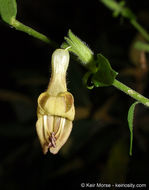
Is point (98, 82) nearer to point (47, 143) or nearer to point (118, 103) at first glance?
point (47, 143)

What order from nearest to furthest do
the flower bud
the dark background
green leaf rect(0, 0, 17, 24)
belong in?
the flower bud < green leaf rect(0, 0, 17, 24) < the dark background

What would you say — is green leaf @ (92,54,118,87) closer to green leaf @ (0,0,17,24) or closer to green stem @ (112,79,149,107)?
green stem @ (112,79,149,107)

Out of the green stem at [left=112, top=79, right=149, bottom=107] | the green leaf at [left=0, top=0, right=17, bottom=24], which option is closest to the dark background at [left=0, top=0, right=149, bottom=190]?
the green stem at [left=112, top=79, right=149, bottom=107]

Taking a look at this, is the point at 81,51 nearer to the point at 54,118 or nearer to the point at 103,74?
the point at 103,74

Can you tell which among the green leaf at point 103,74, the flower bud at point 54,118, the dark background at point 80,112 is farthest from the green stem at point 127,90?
the dark background at point 80,112

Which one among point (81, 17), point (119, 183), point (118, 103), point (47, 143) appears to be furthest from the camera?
point (81, 17)

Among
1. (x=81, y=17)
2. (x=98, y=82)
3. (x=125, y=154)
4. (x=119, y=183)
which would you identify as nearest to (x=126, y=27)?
(x=81, y=17)

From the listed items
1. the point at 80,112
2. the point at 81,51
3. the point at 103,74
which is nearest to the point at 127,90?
the point at 103,74
